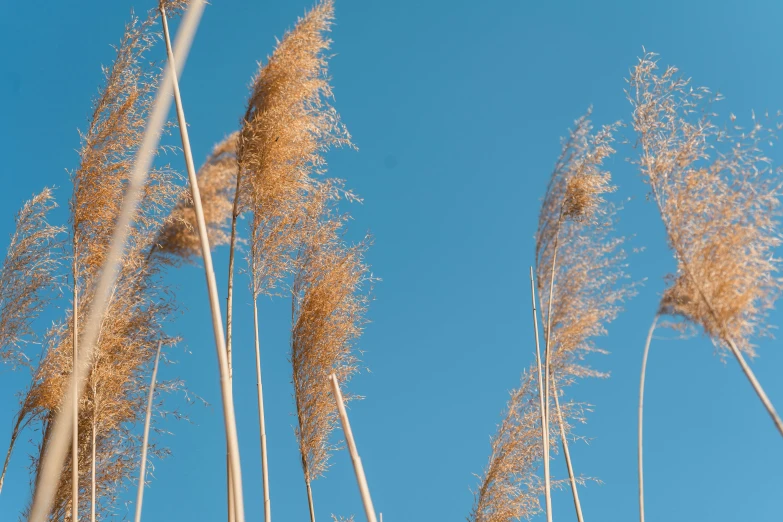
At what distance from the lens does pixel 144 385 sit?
3.52 m

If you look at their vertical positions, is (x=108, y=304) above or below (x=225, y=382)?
above

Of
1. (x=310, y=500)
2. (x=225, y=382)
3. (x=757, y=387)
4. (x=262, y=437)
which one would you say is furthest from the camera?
(x=310, y=500)

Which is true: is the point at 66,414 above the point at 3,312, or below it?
below

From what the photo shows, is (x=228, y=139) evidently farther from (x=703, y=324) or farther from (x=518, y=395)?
(x=703, y=324)

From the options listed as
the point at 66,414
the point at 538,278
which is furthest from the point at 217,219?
the point at 66,414

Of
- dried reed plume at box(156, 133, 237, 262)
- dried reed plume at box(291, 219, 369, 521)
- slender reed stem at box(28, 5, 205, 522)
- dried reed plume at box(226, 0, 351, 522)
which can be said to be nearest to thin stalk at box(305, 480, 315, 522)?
dried reed plume at box(291, 219, 369, 521)

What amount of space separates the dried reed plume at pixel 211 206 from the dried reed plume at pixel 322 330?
142cm

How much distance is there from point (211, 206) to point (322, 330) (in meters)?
1.96

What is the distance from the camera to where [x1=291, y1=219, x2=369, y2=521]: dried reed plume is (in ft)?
10.0

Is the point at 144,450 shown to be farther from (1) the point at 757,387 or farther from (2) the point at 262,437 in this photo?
(1) the point at 757,387

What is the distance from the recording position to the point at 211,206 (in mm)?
4719

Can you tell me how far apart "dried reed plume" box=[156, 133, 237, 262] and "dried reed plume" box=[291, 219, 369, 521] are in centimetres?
142

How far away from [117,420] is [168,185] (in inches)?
50.2

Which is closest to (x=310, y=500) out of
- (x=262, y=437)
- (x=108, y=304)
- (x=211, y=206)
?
(x=262, y=437)
